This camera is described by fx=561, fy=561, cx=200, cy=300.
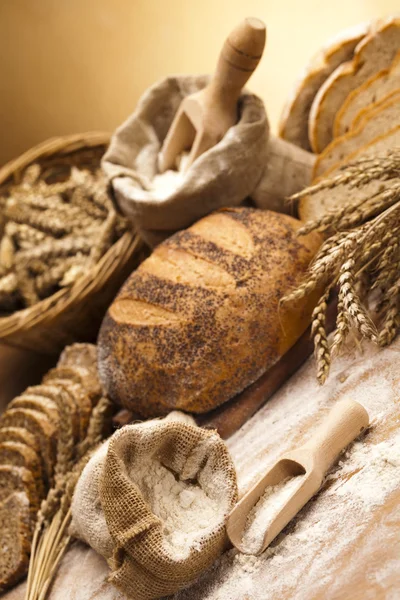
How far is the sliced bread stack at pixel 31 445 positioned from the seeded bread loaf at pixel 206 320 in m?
0.12

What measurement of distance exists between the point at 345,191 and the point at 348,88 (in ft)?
1.36

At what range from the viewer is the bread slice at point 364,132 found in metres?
1.66

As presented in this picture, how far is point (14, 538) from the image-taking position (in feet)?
4.94

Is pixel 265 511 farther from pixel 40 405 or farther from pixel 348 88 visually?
pixel 348 88

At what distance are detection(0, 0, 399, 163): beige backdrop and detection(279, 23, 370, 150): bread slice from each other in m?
0.34

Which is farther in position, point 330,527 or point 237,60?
point 237,60

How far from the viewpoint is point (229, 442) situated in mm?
1547

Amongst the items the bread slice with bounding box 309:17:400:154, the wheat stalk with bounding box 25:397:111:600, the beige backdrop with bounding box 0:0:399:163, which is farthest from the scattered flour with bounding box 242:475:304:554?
the beige backdrop with bounding box 0:0:399:163

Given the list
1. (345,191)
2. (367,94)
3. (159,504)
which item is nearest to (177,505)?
(159,504)

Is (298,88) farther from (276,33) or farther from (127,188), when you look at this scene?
(127,188)

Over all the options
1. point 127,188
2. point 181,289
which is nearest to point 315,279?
point 181,289

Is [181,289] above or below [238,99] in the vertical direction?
below

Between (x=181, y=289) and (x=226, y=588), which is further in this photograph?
(x=181, y=289)

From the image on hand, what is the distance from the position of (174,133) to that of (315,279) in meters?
0.90
